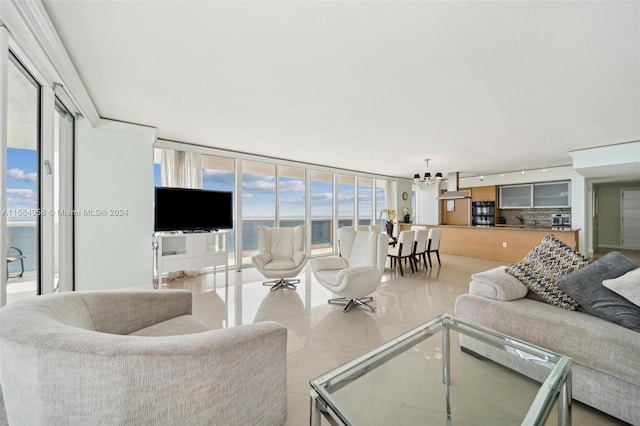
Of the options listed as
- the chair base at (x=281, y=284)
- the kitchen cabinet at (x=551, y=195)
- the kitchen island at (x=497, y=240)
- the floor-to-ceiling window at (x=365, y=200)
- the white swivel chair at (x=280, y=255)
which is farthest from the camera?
the floor-to-ceiling window at (x=365, y=200)

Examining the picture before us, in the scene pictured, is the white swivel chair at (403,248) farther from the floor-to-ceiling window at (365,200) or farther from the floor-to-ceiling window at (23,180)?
the floor-to-ceiling window at (23,180)

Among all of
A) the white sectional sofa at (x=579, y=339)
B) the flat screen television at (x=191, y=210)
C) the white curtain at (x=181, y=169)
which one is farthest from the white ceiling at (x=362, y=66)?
the white sectional sofa at (x=579, y=339)

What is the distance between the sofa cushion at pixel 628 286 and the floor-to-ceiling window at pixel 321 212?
217 inches

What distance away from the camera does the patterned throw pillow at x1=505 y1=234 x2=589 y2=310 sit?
1940 mm

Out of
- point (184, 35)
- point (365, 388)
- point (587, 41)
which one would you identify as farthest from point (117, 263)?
point (587, 41)

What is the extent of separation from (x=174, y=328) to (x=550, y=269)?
2856 millimetres

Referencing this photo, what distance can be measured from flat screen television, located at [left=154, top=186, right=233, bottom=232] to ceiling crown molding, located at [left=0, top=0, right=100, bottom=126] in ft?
5.80

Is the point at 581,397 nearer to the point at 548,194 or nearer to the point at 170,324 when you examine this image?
the point at 170,324

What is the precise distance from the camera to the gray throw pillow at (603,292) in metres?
1.58

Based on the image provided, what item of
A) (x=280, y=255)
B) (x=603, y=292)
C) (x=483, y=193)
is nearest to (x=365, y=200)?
(x=483, y=193)

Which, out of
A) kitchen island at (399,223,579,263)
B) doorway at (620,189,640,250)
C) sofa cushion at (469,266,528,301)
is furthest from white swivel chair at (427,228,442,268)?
doorway at (620,189,640,250)

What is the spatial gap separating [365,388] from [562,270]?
1949 millimetres

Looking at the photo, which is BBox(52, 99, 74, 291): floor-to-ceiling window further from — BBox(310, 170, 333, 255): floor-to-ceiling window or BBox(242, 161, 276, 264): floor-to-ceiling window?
BBox(310, 170, 333, 255): floor-to-ceiling window

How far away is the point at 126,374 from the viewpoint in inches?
31.8
